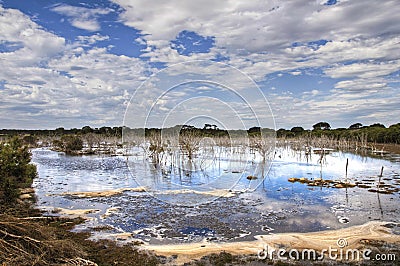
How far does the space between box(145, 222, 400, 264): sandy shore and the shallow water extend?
48 centimetres

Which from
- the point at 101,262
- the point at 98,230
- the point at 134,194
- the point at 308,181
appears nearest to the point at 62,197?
the point at 134,194

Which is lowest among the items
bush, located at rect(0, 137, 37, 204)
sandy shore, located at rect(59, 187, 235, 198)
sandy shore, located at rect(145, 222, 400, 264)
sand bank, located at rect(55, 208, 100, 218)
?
sandy shore, located at rect(145, 222, 400, 264)

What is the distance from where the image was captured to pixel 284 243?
839 centimetres

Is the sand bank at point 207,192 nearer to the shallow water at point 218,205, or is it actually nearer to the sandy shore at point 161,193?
the sandy shore at point 161,193

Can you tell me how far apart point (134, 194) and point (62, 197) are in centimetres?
314

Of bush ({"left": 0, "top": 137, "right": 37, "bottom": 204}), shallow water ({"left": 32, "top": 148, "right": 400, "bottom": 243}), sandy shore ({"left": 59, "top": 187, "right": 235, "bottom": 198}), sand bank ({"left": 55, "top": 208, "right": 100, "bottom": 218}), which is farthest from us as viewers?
sandy shore ({"left": 59, "top": 187, "right": 235, "bottom": 198})

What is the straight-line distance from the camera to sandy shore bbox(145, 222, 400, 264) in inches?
309

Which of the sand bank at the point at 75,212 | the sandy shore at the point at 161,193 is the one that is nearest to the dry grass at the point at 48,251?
the sand bank at the point at 75,212

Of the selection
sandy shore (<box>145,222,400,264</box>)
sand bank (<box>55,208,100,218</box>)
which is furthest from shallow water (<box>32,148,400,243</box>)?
sandy shore (<box>145,222,400,264</box>)

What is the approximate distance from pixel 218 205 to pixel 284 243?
15.6 ft

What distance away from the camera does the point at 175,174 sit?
2203cm

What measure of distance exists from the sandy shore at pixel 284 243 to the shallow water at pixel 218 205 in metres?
0.48

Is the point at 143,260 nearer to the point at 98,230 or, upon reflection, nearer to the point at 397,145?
the point at 98,230

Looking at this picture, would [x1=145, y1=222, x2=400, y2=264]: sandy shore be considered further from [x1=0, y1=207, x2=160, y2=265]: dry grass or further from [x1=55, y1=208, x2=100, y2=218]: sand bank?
[x1=55, y1=208, x2=100, y2=218]: sand bank
